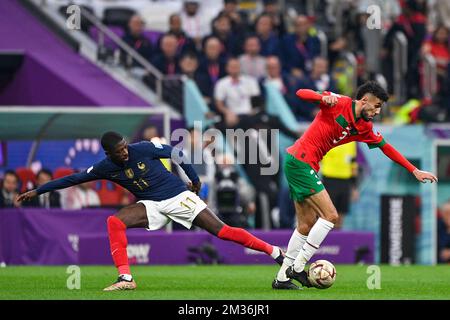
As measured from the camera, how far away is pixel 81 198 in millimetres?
22500

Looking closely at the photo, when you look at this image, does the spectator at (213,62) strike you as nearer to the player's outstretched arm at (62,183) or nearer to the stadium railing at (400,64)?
the stadium railing at (400,64)

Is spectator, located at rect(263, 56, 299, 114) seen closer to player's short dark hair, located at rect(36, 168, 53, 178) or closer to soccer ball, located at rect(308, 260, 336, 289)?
player's short dark hair, located at rect(36, 168, 53, 178)

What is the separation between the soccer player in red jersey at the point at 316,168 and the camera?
46.1ft

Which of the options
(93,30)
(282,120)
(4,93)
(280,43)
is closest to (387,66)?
(280,43)

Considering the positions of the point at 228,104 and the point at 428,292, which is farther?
the point at 228,104

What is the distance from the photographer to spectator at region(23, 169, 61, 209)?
21.8m

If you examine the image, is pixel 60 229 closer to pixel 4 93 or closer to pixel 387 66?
pixel 4 93

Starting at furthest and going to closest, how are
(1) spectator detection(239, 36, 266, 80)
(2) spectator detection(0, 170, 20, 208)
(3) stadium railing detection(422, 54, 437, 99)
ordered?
(3) stadium railing detection(422, 54, 437, 99)
(1) spectator detection(239, 36, 266, 80)
(2) spectator detection(0, 170, 20, 208)

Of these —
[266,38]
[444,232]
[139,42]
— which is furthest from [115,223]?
[266,38]

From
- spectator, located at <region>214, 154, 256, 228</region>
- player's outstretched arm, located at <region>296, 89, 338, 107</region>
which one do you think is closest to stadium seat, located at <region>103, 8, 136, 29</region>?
spectator, located at <region>214, 154, 256, 228</region>

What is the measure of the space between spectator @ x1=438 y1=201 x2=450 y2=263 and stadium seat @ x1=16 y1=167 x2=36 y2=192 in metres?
7.10

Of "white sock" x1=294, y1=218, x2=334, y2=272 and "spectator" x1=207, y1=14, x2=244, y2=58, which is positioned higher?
"spectator" x1=207, y1=14, x2=244, y2=58

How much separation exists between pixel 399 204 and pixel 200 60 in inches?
196

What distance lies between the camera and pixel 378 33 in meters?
28.1
